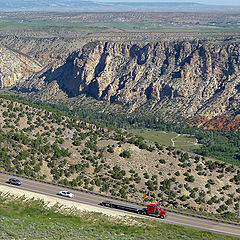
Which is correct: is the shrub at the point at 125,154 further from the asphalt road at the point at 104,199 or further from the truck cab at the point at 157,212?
the truck cab at the point at 157,212

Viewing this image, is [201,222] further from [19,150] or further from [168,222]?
[19,150]

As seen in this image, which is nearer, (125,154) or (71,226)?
(71,226)

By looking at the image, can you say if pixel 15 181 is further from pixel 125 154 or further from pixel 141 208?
pixel 125 154

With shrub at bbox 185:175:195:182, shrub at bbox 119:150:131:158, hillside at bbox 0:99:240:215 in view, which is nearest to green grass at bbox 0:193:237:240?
hillside at bbox 0:99:240:215

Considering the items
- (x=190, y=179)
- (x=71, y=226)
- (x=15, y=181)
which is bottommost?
(x=190, y=179)

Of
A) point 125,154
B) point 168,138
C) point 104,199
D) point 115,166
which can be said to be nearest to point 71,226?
point 104,199

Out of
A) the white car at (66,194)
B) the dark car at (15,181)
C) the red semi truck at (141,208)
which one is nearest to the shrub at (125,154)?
the white car at (66,194)

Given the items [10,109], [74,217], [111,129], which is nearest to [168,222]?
[74,217]
